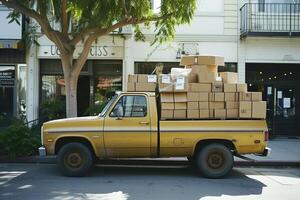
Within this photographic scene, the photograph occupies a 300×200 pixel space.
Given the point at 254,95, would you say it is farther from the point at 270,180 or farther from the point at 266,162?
the point at 266,162

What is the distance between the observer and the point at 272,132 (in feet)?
62.3

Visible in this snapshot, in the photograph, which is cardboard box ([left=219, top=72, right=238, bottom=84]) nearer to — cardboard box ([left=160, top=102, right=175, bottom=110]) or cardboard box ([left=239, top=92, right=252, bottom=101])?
cardboard box ([left=239, top=92, right=252, bottom=101])

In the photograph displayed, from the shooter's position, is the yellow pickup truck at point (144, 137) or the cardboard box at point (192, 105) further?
the cardboard box at point (192, 105)

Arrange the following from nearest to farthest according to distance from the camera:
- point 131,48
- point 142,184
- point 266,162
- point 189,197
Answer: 1. point 189,197
2. point 142,184
3. point 266,162
4. point 131,48

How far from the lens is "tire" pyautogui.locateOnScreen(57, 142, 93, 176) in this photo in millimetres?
10547

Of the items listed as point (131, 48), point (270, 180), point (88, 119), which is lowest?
point (270, 180)

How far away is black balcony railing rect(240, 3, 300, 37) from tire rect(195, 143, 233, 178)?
856 cm

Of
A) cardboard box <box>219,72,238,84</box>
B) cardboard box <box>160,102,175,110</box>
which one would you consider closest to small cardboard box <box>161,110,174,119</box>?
cardboard box <box>160,102,175,110</box>

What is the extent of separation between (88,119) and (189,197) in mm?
3185

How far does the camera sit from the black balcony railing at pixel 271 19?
1820cm

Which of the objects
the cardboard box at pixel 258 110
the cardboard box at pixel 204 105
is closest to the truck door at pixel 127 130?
the cardboard box at pixel 204 105

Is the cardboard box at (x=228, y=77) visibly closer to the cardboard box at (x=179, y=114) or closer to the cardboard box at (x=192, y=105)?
the cardboard box at (x=192, y=105)

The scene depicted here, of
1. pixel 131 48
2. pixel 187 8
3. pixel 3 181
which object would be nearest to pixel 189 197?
pixel 3 181

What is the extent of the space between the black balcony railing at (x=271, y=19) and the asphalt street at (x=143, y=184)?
292 inches
